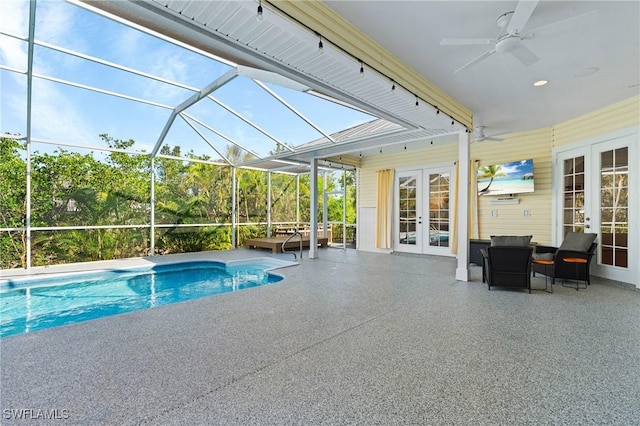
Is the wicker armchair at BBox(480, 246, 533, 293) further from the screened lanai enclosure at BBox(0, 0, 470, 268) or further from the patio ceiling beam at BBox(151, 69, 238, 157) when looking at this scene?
the patio ceiling beam at BBox(151, 69, 238, 157)

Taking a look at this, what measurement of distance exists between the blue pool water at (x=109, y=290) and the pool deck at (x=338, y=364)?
1.32 m

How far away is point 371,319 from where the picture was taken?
11.8ft

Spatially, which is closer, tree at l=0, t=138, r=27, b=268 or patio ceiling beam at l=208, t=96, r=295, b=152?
tree at l=0, t=138, r=27, b=268

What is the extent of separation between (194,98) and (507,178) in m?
7.08

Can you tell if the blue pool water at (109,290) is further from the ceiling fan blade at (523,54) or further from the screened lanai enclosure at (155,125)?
the ceiling fan blade at (523,54)

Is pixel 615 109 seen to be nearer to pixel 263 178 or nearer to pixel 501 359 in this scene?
pixel 501 359

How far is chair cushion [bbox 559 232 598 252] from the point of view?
210 inches

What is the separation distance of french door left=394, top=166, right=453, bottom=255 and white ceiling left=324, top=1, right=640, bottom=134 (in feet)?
10.3

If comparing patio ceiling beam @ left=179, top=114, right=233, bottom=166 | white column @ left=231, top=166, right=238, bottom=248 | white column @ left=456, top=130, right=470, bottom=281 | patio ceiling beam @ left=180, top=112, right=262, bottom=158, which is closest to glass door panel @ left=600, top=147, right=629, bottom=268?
white column @ left=456, top=130, right=470, bottom=281

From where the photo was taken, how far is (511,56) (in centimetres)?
371

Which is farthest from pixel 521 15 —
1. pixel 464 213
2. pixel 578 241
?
pixel 578 241

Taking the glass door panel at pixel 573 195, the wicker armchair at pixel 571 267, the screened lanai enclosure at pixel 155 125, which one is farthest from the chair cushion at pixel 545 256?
the screened lanai enclosure at pixel 155 125

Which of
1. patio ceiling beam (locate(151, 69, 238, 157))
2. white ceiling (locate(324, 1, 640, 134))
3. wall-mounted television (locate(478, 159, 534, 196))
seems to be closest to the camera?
white ceiling (locate(324, 1, 640, 134))

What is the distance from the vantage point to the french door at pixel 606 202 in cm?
516
